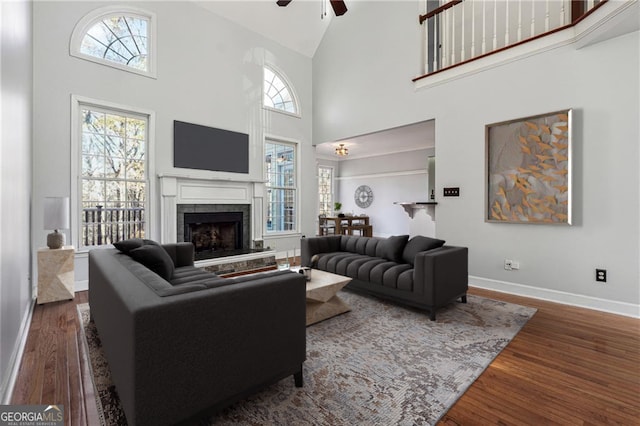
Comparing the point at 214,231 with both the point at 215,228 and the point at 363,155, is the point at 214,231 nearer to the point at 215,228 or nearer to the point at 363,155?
the point at 215,228

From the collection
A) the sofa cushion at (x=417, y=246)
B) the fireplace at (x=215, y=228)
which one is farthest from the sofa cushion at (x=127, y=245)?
the sofa cushion at (x=417, y=246)

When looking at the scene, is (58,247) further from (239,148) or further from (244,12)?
(244,12)

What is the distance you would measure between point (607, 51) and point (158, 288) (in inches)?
Answer: 179

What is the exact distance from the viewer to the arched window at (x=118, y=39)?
13.0 feet

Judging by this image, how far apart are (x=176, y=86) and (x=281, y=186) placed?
2.60 m

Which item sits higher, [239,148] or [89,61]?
[89,61]

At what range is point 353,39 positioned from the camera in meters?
5.70

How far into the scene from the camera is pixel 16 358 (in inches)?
80.7

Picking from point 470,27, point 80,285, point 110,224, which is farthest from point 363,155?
point 80,285

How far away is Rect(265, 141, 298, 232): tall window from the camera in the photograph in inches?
244

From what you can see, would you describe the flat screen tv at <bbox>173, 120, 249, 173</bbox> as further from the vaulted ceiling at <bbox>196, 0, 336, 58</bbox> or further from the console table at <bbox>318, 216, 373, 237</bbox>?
the console table at <bbox>318, 216, 373, 237</bbox>

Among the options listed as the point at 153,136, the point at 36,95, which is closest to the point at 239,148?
the point at 153,136

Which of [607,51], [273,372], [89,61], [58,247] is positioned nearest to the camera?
[273,372]

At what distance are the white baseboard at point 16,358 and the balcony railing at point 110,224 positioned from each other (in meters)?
1.29
